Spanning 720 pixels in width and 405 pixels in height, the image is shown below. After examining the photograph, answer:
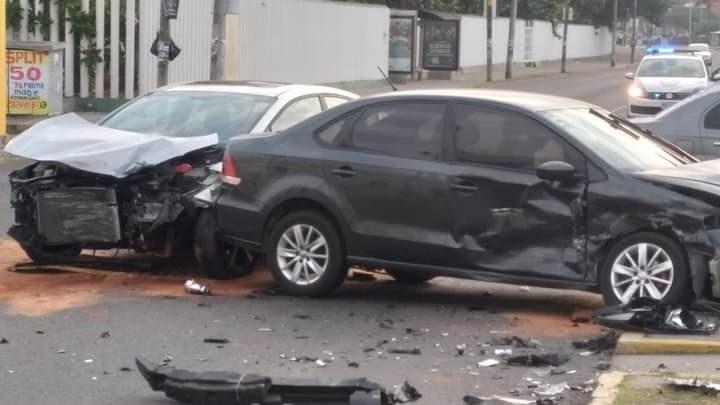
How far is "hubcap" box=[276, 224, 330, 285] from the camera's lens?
9656 mm

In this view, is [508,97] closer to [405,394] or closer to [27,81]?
[405,394]

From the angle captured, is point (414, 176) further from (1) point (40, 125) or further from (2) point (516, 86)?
(2) point (516, 86)

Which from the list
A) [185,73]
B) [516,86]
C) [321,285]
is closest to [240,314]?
[321,285]

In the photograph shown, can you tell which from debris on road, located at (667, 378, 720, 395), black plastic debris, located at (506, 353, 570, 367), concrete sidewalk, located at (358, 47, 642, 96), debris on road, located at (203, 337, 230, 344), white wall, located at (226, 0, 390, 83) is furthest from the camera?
concrete sidewalk, located at (358, 47, 642, 96)

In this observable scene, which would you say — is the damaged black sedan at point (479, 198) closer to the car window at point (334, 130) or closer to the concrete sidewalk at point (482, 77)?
the car window at point (334, 130)

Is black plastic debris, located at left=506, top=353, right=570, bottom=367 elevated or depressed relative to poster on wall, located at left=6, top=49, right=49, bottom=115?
depressed

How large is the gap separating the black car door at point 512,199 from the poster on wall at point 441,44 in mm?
38899

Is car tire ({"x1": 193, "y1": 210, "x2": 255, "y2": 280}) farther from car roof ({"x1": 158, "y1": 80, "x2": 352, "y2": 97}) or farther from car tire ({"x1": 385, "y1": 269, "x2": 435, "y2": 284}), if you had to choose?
car roof ({"x1": 158, "y1": 80, "x2": 352, "y2": 97})

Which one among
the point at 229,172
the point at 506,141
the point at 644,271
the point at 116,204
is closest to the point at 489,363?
the point at 644,271

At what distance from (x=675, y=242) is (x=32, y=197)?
5189 mm

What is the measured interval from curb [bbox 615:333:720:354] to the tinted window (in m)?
5.89

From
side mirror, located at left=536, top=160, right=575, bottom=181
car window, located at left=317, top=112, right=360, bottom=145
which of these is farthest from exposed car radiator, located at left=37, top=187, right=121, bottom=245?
side mirror, located at left=536, top=160, right=575, bottom=181

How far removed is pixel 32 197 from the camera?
10.4 metres

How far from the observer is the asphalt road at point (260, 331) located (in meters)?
7.22
